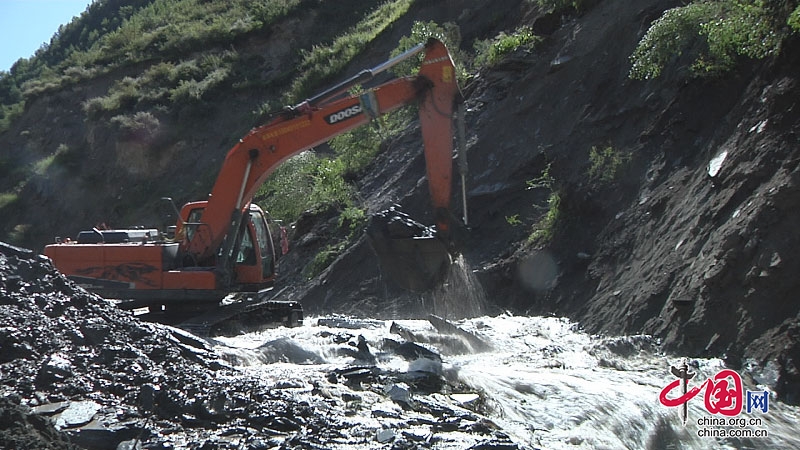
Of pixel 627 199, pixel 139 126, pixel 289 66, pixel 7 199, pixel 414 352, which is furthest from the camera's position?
pixel 7 199

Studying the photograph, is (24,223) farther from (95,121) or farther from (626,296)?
(626,296)

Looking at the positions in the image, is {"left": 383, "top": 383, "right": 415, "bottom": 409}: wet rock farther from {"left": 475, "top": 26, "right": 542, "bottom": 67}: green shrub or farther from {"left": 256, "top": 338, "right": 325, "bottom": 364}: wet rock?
{"left": 475, "top": 26, "right": 542, "bottom": 67}: green shrub

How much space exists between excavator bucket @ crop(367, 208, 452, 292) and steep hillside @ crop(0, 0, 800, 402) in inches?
18.8

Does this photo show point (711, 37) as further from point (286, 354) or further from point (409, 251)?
point (286, 354)

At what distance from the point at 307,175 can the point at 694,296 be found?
14362mm

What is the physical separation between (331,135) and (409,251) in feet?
6.24

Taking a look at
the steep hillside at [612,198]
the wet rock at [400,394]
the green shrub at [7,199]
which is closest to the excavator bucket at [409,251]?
the steep hillside at [612,198]

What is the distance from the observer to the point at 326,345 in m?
10.3

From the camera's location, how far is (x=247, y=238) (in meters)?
13.1

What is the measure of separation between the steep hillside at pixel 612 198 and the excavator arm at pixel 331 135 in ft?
3.53

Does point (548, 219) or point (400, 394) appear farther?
point (548, 219)

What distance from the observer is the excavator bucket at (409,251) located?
11.7 metres

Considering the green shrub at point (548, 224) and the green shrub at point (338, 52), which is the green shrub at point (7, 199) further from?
the green shrub at point (548, 224)

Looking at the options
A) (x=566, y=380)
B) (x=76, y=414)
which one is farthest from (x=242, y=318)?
(x=76, y=414)
